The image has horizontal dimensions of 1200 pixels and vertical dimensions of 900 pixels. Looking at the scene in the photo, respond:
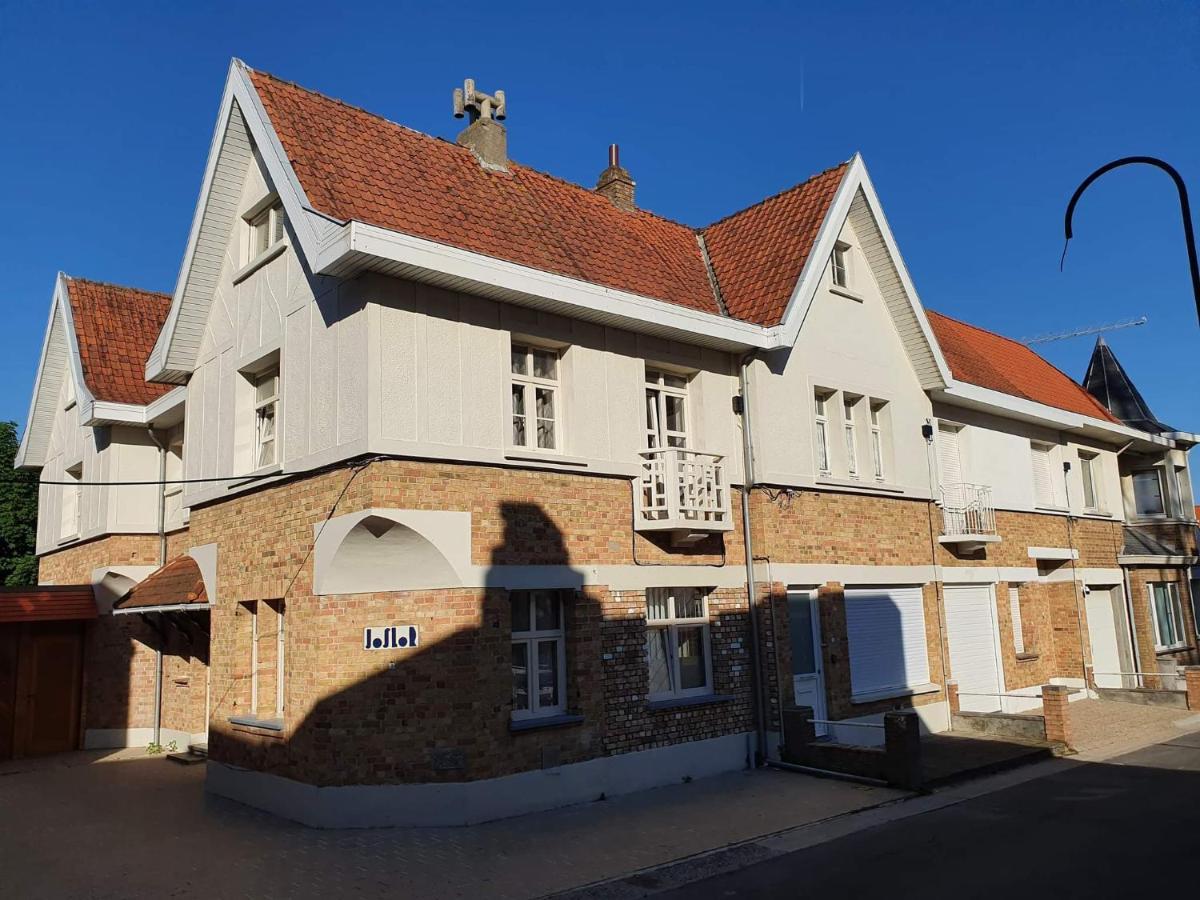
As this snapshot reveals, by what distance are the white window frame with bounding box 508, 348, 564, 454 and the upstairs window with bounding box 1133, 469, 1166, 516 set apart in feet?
66.6

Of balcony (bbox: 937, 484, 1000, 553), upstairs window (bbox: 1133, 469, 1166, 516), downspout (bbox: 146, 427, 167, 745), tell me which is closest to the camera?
downspout (bbox: 146, 427, 167, 745)

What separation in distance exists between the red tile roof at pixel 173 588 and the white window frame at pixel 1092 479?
20.7 meters

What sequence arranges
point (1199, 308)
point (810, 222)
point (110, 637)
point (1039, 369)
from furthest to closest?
point (1039, 369) → point (110, 637) → point (810, 222) → point (1199, 308)

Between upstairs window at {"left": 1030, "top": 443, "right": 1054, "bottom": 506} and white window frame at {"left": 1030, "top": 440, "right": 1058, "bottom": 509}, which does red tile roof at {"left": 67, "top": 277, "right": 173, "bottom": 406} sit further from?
upstairs window at {"left": 1030, "top": 443, "right": 1054, "bottom": 506}

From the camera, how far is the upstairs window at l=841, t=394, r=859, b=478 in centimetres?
1639

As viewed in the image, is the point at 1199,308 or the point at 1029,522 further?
the point at 1029,522

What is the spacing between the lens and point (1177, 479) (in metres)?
26.1

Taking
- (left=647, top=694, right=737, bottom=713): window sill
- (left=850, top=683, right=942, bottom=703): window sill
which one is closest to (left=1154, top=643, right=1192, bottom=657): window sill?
(left=850, top=683, right=942, bottom=703): window sill

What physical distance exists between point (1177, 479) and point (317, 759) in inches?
978

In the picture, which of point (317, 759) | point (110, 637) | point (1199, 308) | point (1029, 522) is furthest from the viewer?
point (1029, 522)

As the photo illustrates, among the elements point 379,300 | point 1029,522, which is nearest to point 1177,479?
point 1029,522

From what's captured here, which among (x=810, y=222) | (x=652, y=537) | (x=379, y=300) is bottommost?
(x=652, y=537)

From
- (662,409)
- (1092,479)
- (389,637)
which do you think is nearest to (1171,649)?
(1092,479)

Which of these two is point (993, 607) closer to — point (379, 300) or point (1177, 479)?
point (1177, 479)
